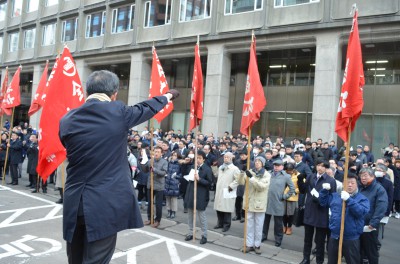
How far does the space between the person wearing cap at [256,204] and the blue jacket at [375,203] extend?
2.02 meters

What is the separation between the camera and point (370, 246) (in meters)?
6.03

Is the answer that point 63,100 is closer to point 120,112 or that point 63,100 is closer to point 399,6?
point 120,112

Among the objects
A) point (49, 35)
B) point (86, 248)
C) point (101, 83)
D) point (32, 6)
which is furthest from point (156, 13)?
point (86, 248)

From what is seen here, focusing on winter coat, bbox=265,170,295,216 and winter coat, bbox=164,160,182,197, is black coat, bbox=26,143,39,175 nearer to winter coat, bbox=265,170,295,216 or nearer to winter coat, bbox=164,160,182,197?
winter coat, bbox=164,160,182,197

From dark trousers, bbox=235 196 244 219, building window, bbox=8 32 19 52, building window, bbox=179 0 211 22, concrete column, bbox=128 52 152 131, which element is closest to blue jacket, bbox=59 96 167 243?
dark trousers, bbox=235 196 244 219

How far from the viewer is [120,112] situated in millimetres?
2574

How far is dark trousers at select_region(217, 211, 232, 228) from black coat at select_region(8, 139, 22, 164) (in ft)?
28.5

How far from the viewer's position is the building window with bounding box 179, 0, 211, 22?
842 inches

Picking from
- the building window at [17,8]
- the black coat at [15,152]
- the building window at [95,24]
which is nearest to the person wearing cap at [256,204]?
the black coat at [15,152]

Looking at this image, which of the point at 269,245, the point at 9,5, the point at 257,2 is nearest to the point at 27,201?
the point at 269,245

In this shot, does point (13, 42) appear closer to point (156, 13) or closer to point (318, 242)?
point (156, 13)

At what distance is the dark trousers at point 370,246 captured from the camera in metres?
5.99

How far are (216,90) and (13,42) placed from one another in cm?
2616

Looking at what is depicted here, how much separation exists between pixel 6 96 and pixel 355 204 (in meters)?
12.7
